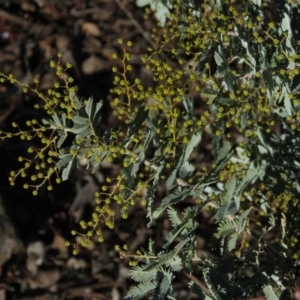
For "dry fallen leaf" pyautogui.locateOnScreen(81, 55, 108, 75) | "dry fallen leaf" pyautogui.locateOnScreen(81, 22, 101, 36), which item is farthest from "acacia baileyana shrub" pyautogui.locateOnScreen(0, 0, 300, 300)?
"dry fallen leaf" pyautogui.locateOnScreen(81, 22, 101, 36)

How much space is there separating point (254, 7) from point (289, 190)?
747mm

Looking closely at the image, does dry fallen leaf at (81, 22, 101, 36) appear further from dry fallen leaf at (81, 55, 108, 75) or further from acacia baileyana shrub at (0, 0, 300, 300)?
acacia baileyana shrub at (0, 0, 300, 300)

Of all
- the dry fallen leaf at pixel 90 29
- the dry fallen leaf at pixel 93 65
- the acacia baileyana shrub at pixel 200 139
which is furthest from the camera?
the dry fallen leaf at pixel 90 29

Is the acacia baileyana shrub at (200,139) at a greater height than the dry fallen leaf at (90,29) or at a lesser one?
lesser

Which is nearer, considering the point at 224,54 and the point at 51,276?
the point at 224,54

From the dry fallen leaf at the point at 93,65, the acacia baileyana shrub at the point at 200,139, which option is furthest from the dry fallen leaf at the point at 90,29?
the acacia baileyana shrub at the point at 200,139

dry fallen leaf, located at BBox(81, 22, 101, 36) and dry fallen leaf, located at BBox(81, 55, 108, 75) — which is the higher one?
dry fallen leaf, located at BBox(81, 22, 101, 36)

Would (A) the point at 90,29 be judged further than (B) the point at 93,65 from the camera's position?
Yes

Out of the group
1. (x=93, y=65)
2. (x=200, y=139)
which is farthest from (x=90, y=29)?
(x=200, y=139)

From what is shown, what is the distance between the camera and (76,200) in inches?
147

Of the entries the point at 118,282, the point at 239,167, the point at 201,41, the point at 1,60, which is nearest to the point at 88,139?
the point at 201,41

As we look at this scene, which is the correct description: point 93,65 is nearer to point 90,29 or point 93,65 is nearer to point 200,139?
point 90,29

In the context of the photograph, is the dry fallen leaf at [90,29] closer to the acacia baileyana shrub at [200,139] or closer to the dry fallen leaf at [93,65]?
the dry fallen leaf at [93,65]

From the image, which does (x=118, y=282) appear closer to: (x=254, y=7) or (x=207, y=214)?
(x=207, y=214)
